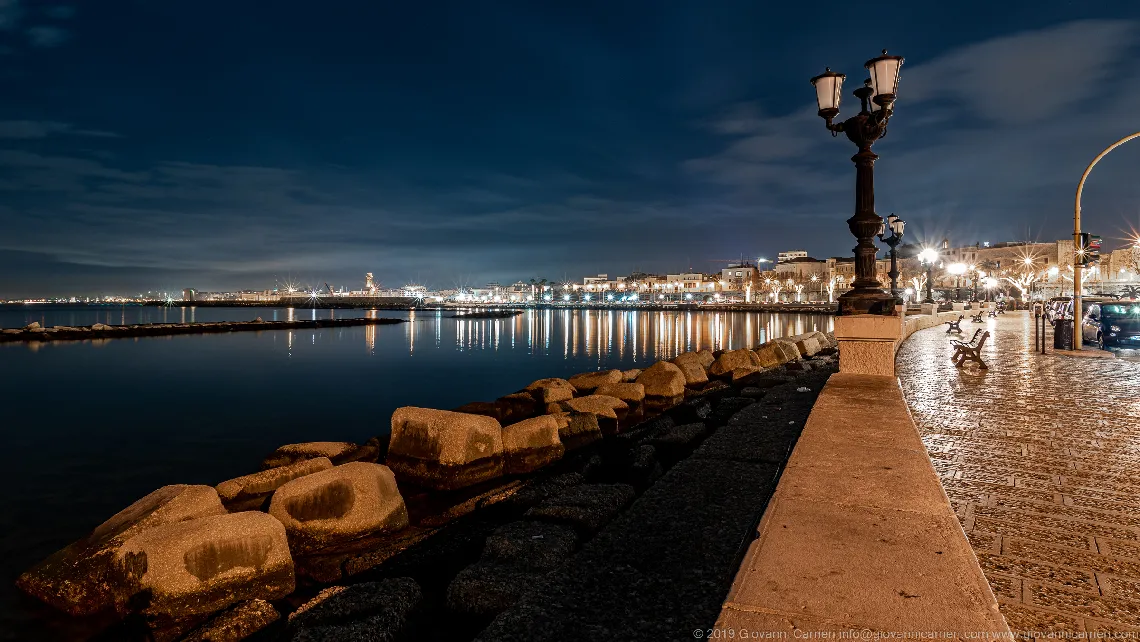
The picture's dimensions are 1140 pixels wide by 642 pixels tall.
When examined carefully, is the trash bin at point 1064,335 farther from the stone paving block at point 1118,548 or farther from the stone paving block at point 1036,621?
the stone paving block at point 1036,621

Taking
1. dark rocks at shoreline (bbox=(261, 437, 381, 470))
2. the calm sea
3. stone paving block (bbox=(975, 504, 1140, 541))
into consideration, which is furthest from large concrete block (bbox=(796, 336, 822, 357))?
stone paving block (bbox=(975, 504, 1140, 541))

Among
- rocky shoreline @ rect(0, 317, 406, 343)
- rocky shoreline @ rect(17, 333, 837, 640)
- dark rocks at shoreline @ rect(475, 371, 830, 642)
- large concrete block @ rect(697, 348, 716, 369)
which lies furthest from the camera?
rocky shoreline @ rect(0, 317, 406, 343)

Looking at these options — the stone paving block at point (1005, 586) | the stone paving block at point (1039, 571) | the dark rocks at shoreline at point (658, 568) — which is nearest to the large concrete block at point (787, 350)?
the dark rocks at shoreline at point (658, 568)

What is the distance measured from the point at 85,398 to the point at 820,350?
104 feet

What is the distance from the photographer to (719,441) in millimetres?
6945

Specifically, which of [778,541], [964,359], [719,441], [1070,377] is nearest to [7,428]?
[719,441]

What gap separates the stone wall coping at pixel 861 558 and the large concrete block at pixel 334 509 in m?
5.35

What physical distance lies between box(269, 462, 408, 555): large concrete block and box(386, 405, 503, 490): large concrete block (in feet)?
6.66

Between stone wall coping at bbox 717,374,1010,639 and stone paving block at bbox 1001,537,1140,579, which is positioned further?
stone paving block at bbox 1001,537,1140,579

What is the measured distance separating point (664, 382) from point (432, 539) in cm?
1064

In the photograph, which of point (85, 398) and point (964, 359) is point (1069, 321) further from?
point (85, 398)

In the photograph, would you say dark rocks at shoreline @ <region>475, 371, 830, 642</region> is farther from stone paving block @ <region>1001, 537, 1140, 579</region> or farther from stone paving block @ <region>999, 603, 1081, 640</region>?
stone paving block @ <region>1001, 537, 1140, 579</region>

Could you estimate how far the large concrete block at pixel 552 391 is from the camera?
15820mm

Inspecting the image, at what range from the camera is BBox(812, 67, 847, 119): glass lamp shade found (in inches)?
346
